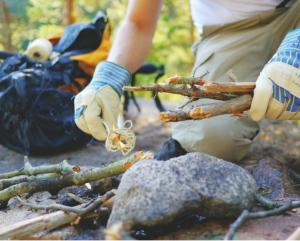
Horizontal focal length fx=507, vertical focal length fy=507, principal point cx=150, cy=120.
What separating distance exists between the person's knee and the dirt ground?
104mm

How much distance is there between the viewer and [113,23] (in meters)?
5.55

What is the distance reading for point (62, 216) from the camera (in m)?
1.43

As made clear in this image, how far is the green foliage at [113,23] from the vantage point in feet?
13.3

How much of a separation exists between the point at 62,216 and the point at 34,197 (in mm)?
452

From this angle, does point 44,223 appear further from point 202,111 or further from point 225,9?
point 225,9

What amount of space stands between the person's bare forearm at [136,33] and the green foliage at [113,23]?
50.3 inches

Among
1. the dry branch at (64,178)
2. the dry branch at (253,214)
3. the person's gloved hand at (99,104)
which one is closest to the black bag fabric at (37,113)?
the person's gloved hand at (99,104)

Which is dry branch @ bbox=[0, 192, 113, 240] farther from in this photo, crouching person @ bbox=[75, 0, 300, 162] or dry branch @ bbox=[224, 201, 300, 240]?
crouching person @ bbox=[75, 0, 300, 162]

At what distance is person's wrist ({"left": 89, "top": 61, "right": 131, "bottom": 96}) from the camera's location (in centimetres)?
212

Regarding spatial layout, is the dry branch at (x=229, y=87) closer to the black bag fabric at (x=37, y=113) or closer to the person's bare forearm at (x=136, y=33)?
the person's bare forearm at (x=136, y=33)

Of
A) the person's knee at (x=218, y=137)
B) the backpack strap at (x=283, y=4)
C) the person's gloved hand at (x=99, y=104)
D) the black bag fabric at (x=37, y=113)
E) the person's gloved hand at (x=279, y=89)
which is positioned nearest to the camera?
the person's gloved hand at (x=279, y=89)

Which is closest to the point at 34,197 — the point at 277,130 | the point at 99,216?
the point at 99,216

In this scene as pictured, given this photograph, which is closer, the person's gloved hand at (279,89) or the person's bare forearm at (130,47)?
the person's gloved hand at (279,89)

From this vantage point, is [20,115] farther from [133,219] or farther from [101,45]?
[133,219]
